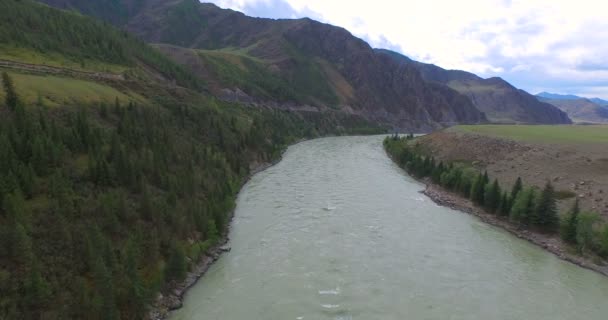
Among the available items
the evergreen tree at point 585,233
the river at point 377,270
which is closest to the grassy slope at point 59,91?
the river at point 377,270

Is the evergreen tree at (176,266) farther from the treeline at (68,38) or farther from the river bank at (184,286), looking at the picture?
the treeline at (68,38)

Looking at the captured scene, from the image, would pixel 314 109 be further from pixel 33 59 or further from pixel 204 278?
pixel 204 278

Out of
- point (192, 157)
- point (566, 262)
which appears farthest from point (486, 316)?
point (192, 157)

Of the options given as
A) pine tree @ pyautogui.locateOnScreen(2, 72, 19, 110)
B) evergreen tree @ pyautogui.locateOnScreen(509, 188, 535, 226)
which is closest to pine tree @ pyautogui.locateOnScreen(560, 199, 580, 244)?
evergreen tree @ pyautogui.locateOnScreen(509, 188, 535, 226)

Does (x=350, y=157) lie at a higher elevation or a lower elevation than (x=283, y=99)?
lower

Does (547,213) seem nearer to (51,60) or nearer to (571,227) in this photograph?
(571,227)

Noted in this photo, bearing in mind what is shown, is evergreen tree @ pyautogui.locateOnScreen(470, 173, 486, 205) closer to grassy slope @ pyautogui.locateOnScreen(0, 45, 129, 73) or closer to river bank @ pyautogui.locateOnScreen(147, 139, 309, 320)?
river bank @ pyautogui.locateOnScreen(147, 139, 309, 320)
